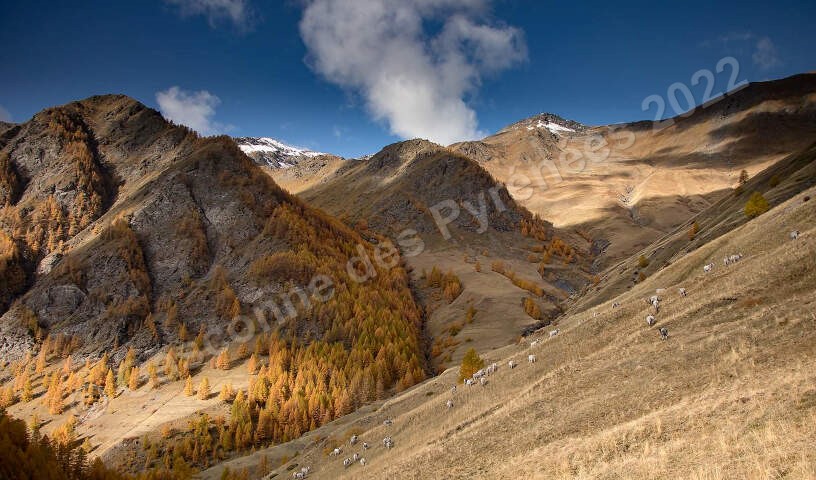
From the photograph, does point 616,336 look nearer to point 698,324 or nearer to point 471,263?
point 698,324

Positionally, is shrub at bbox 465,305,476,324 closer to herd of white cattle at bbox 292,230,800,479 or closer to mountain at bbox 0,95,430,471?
mountain at bbox 0,95,430,471

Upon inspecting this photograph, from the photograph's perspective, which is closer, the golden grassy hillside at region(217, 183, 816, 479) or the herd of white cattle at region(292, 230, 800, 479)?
the golden grassy hillside at region(217, 183, 816, 479)

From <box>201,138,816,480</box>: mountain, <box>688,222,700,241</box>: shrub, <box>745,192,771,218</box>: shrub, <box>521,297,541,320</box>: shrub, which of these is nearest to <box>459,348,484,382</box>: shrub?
<box>201,138,816,480</box>: mountain

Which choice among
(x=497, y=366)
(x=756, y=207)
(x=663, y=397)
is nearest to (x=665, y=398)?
(x=663, y=397)

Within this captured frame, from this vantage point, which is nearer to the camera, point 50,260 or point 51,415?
point 51,415

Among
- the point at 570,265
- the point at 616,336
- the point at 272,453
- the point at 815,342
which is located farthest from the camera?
the point at 570,265

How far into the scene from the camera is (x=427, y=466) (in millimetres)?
26766

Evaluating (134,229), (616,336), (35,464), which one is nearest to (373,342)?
(35,464)

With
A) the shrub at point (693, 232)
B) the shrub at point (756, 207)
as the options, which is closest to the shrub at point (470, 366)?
the shrub at point (756, 207)

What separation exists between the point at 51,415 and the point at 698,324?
127269mm

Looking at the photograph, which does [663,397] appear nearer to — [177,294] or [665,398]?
[665,398]

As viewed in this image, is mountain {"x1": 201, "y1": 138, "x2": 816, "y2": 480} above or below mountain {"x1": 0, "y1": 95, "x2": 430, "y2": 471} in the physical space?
below

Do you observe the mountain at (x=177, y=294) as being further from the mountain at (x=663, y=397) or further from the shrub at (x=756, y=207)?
the shrub at (x=756, y=207)

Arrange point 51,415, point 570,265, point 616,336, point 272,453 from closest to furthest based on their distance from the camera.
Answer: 1. point 616,336
2. point 272,453
3. point 51,415
4. point 570,265
